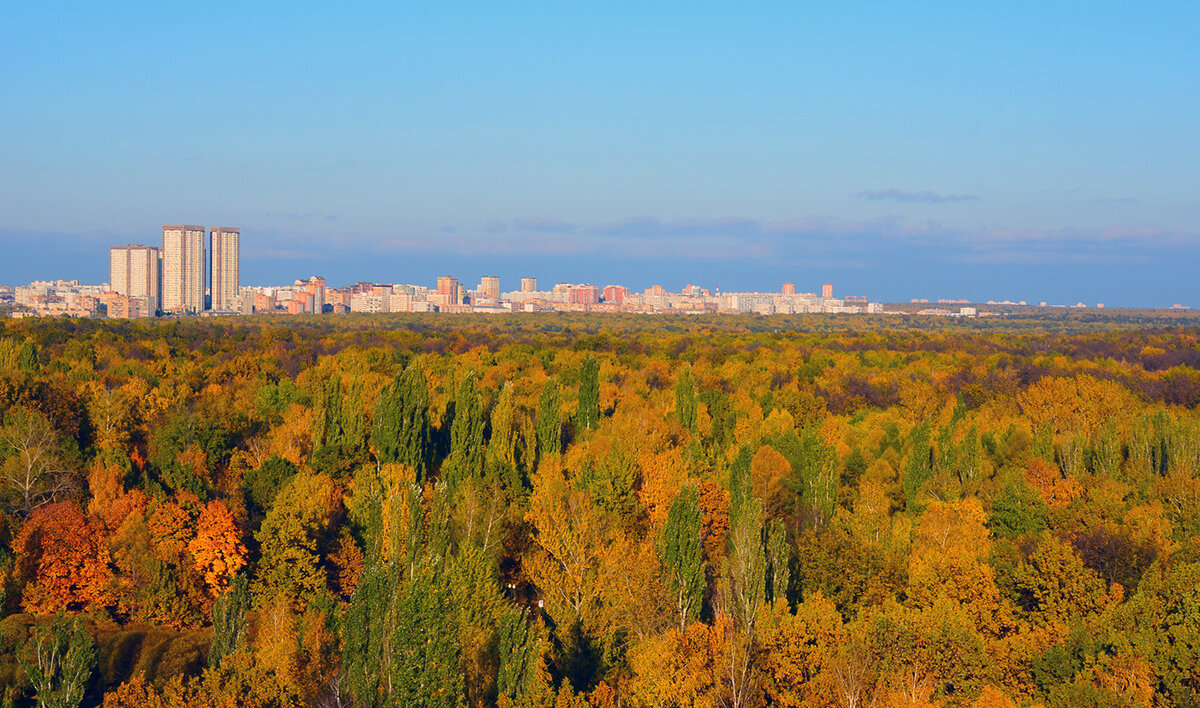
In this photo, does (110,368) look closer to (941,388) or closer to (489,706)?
(489,706)

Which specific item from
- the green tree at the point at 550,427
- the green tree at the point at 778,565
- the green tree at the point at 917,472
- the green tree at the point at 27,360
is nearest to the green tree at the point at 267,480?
the green tree at the point at 550,427

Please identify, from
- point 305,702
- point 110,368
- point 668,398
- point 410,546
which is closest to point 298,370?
point 110,368

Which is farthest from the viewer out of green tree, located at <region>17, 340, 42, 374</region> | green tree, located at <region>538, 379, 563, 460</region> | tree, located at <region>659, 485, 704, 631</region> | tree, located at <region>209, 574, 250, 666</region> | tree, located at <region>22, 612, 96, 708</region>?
green tree, located at <region>17, 340, 42, 374</region>

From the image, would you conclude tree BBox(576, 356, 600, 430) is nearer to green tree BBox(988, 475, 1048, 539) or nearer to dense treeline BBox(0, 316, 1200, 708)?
dense treeline BBox(0, 316, 1200, 708)

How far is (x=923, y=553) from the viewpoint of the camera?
28938 mm

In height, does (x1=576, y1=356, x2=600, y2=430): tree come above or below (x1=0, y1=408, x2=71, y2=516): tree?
above

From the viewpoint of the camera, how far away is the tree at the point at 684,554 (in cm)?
2716

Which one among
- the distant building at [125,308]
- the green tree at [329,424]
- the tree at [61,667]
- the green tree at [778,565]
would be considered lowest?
the tree at [61,667]

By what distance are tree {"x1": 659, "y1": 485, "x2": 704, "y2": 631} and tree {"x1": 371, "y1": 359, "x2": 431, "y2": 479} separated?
47.6 feet

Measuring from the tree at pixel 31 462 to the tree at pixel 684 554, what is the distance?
21.7 metres

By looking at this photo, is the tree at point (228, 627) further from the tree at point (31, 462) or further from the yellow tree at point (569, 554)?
the tree at point (31, 462)

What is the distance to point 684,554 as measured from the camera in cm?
2797

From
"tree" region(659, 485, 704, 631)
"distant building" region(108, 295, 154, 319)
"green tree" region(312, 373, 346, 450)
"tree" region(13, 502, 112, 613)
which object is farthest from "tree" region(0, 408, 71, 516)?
"distant building" region(108, 295, 154, 319)

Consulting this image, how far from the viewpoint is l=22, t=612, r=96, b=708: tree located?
69.3ft
